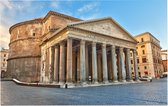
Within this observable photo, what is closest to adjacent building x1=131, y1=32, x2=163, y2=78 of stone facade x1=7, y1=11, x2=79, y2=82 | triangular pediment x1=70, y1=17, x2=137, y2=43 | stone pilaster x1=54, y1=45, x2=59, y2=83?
triangular pediment x1=70, y1=17, x2=137, y2=43

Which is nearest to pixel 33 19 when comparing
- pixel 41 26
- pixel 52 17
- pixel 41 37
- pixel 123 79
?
pixel 41 26

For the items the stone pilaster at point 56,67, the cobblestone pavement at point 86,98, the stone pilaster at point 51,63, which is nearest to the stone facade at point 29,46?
the stone pilaster at point 51,63

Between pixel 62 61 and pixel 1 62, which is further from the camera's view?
pixel 1 62

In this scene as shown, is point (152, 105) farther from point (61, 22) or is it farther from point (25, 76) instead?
point (25, 76)

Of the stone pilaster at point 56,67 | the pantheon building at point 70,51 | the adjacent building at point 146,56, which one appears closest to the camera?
the pantheon building at point 70,51

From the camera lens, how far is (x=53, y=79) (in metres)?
21.1

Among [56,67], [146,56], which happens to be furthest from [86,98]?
[146,56]

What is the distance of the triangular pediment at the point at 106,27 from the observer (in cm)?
1904

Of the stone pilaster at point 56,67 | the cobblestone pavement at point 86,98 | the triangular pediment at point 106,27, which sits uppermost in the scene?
the triangular pediment at point 106,27

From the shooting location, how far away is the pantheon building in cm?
1808

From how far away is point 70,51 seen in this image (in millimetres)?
17109

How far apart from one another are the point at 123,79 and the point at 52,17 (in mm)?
16741

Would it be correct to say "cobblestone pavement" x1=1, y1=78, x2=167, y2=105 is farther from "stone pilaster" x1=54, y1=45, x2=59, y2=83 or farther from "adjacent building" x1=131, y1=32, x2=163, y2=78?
"adjacent building" x1=131, y1=32, x2=163, y2=78

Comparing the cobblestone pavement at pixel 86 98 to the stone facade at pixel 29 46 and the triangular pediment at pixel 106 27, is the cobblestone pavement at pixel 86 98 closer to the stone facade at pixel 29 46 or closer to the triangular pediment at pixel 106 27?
the triangular pediment at pixel 106 27
